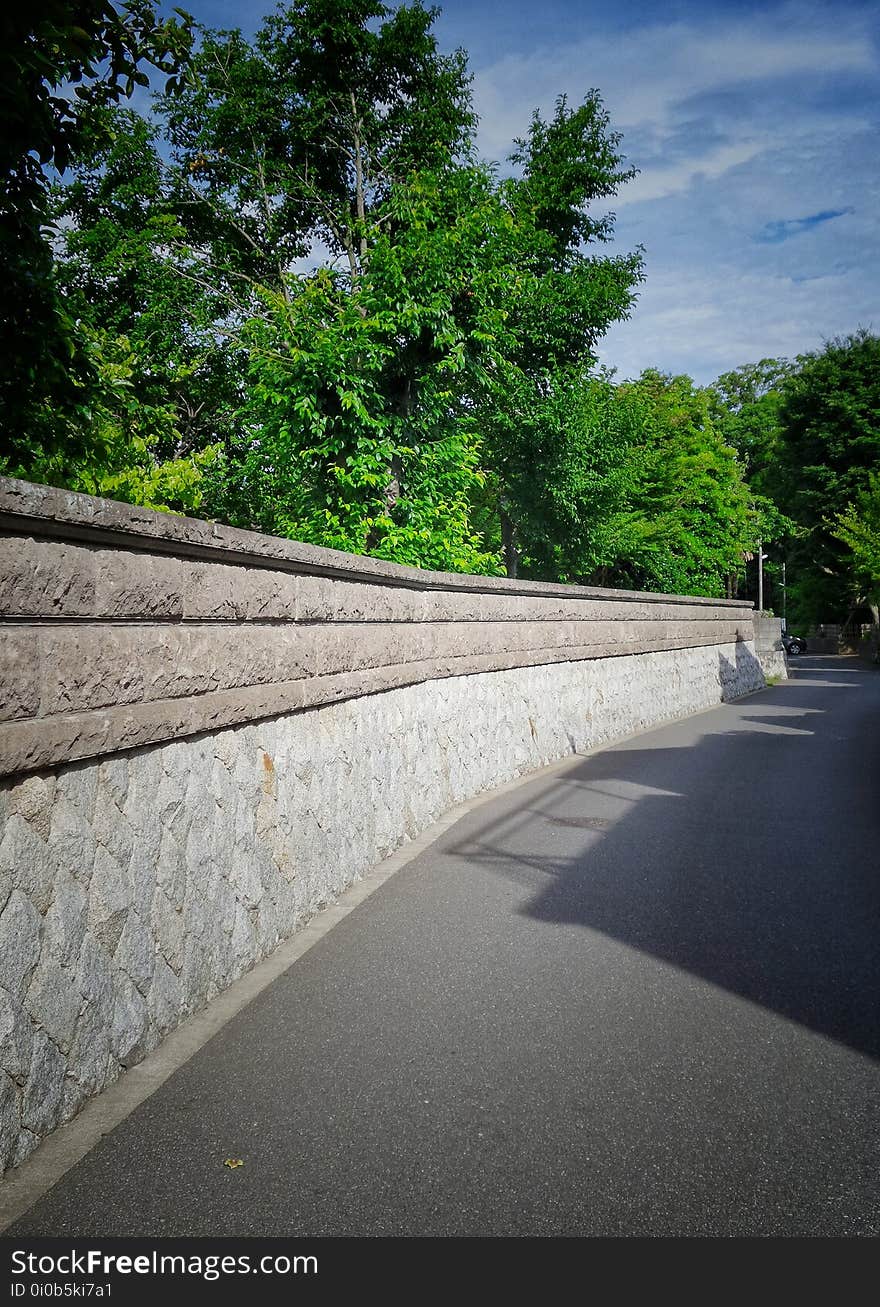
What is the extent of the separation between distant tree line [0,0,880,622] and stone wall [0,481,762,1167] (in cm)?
265

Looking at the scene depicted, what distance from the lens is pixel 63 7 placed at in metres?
5.11

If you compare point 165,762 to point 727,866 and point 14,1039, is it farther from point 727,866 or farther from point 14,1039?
point 727,866

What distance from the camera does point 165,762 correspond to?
4.29m

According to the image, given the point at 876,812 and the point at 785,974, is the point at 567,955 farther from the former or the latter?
the point at 876,812

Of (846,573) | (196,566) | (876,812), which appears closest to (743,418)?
(846,573)

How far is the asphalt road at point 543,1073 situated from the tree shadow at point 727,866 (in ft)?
0.09

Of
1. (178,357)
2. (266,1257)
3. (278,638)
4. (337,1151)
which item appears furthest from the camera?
(178,357)

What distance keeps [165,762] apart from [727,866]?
4.34 m

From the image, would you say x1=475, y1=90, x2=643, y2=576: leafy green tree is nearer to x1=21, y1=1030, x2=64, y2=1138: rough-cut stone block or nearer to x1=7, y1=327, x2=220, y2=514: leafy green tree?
x1=7, y1=327, x2=220, y2=514: leafy green tree

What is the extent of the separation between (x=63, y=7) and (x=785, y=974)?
574cm

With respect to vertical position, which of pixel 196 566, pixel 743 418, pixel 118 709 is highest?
pixel 743 418

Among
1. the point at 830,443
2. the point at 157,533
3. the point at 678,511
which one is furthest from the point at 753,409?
the point at 157,533

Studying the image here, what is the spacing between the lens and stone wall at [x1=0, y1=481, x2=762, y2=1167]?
3311mm

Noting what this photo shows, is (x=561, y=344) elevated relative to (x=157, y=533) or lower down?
elevated
